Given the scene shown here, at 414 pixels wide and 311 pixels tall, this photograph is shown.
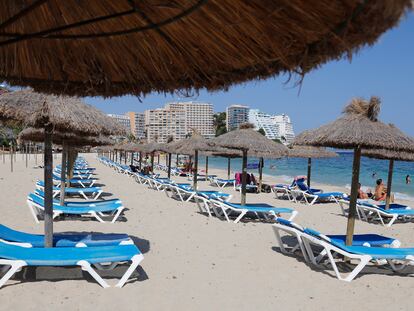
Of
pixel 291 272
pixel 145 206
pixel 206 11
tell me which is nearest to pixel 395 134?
pixel 291 272

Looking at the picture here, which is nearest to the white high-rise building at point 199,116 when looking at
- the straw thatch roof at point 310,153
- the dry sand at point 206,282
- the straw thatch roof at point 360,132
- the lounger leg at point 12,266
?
the straw thatch roof at point 310,153

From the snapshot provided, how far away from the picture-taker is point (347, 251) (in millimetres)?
4352

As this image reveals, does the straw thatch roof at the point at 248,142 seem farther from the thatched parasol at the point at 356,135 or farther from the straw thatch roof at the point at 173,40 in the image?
the straw thatch roof at the point at 173,40

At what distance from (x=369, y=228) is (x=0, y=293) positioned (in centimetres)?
724

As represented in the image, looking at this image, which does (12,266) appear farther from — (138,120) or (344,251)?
(138,120)

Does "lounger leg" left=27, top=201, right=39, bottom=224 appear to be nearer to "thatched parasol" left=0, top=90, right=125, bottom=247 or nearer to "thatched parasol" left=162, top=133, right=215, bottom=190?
"thatched parasol" left=0, top=90, right=125, bottom=247

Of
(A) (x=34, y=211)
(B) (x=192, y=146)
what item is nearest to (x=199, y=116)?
(B) (x=192, y=146)

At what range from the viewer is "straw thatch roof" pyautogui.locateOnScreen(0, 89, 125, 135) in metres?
4.62

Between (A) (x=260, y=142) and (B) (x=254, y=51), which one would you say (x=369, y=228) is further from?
(B) (x=254, y=51)

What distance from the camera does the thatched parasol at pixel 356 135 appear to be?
16.4 feet

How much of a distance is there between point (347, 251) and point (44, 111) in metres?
4.11

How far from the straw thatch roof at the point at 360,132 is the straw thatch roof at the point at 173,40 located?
3336 mm

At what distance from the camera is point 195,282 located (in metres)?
4.16

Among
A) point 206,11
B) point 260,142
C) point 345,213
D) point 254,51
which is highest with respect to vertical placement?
point 206,11
